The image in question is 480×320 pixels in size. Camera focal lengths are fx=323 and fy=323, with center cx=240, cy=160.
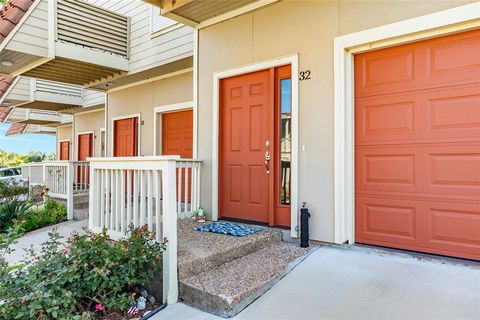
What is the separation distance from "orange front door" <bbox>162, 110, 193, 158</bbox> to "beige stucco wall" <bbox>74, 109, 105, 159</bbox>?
3663mm

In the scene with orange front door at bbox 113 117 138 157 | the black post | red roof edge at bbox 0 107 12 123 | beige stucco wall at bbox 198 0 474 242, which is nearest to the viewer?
beige stucco wall at bbox 198 0 474 242

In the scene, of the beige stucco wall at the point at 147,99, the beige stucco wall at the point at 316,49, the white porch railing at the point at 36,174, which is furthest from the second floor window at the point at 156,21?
the white porch railing at the point at 36,174

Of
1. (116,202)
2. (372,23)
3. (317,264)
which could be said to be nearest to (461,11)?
(372,23)

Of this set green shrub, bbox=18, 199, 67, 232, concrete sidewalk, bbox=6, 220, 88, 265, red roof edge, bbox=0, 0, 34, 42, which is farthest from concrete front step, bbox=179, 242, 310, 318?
red roof edge, bbox=0, 0, 34, 42

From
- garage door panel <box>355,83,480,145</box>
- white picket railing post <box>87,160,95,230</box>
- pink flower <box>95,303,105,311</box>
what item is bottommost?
pink flower <box>95,303,105,311</box>

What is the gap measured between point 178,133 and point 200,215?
2524 millimetres

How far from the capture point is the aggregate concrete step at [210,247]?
8.96ft

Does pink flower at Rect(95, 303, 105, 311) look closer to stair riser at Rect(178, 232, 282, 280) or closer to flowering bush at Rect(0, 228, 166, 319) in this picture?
flowering bush at Rect(0, 228, 166, 319)

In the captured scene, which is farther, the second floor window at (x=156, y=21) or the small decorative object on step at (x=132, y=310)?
the second floor window at (x=156, y=21)

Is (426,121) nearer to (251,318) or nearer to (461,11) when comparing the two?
(461,11)

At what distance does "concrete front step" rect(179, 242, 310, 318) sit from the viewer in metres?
2.34

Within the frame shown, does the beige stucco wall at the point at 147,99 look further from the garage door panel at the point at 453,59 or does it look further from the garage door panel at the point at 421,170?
the garage door panel at the point at 453,59

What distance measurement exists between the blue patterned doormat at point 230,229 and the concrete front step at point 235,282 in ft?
1.35

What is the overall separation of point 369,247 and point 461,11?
230 cm
